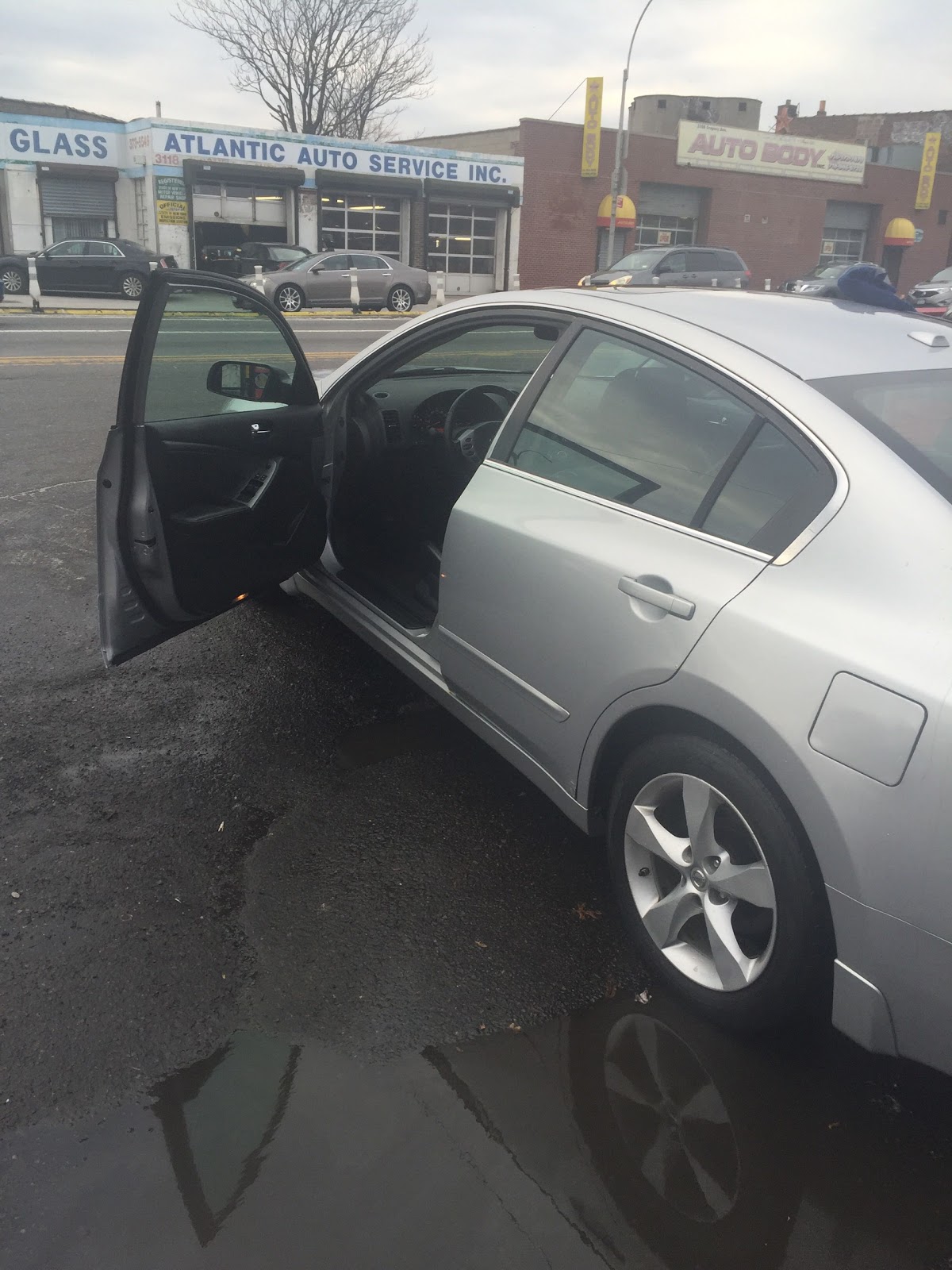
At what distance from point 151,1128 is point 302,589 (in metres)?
2.62

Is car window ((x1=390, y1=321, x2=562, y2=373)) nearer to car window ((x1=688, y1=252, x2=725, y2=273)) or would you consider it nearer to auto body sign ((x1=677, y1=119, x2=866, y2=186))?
car window ((x1=688, y1=252, x2=725, y2=273))

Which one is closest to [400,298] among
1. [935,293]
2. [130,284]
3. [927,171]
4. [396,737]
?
[130,284]

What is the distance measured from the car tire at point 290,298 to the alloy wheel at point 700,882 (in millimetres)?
23774

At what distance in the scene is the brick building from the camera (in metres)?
37.2

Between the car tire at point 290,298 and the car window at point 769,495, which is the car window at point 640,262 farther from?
the car window at point 769,495

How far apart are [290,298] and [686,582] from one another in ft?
79.6

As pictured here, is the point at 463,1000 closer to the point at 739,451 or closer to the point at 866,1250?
the point at 866,1250

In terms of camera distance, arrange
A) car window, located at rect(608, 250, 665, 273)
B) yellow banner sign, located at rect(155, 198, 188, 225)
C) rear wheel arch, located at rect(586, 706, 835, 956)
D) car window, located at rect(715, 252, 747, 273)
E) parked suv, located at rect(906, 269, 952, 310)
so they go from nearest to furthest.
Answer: rear wheel arch, located at rect(586, 706, 835, 956) → car window, located at rect(608, 250, 665, 273) → parked suv, located at rect(906, 269, 952, 310) → car window, located at rect(715, 252, 747, 273) → yellow banner sign, located at rect(155, 198, 188, 225)

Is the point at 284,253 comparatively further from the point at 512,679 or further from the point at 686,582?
the point at 686,582

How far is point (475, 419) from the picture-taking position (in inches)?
172

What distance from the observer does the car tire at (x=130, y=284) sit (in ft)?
81.9

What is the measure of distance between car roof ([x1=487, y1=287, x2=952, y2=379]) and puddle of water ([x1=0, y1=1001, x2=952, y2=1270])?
168cm

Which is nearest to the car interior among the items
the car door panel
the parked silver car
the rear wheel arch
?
the parked silver car

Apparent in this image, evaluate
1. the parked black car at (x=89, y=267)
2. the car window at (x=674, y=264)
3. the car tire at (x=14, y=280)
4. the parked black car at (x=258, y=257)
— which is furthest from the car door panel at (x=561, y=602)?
the car tire at (x=14, y=280)
